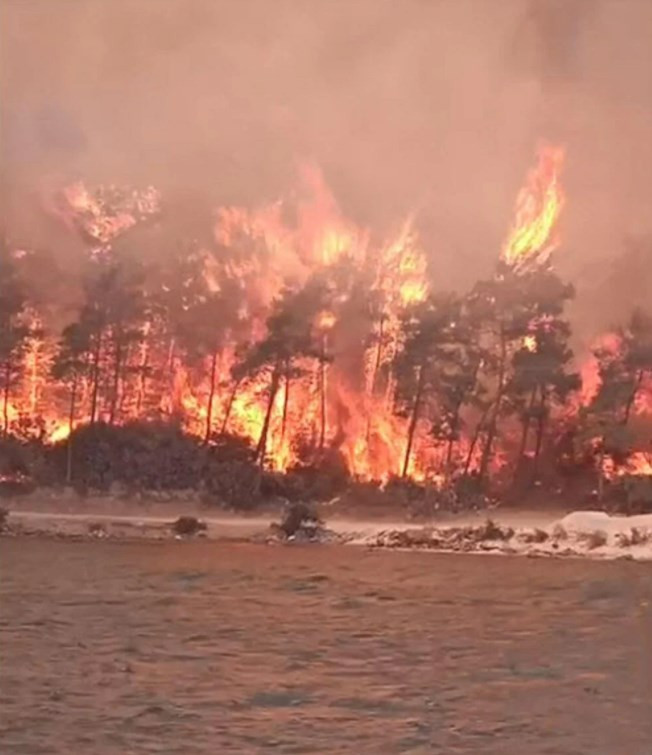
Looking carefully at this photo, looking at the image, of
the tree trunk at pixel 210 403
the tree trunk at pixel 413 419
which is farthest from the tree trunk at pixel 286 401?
the tree trunk at pixel 413 419

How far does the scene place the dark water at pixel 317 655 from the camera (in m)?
4.32

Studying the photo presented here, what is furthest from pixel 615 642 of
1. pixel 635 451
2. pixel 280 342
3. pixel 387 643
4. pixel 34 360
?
pixel 34 360

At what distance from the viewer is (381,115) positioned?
380 inches

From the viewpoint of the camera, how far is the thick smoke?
31.0 feet

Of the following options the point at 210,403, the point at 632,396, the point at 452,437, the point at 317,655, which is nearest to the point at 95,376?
the point at 210,403

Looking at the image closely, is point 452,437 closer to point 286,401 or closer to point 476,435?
point 476,435

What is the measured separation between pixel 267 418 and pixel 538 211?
2.70 meters

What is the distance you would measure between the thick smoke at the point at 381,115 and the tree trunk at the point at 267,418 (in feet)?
4.63

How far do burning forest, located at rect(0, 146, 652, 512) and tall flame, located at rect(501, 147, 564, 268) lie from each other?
0.02 meters

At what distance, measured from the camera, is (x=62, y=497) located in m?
9.55

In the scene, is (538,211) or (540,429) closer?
(540,429)

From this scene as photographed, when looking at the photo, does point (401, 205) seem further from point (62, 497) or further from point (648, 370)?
point (62, 497)

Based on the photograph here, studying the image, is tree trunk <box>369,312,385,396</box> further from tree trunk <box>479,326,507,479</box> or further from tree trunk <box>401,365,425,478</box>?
tree trunk <box>479,326,507,479</box>

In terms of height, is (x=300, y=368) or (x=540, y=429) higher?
(x=300, y=368)
